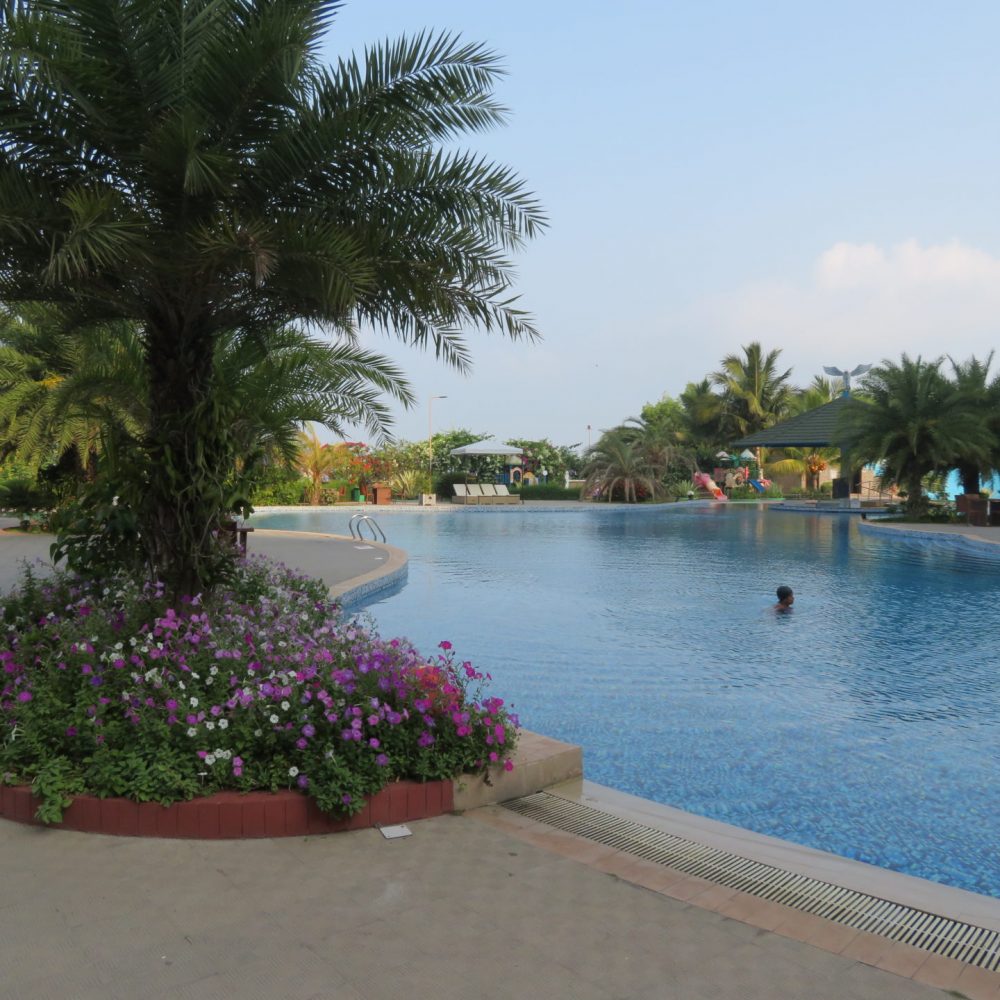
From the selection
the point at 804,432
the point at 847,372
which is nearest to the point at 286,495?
the point at 804,432

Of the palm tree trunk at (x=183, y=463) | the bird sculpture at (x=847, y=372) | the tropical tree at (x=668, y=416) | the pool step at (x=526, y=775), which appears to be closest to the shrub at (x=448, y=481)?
the tropical tree at (x=668, y=416)

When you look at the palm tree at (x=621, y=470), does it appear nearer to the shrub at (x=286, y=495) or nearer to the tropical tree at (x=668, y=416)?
the tropical tree at (x=668, y=416)

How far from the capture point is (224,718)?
4.02 m

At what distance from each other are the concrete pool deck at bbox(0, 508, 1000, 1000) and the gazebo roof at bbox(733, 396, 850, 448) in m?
31.4

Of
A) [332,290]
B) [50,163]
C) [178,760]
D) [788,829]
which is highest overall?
[50,163]

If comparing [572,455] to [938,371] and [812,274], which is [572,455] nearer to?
[812,274]

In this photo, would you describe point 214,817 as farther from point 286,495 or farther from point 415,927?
point 286,495

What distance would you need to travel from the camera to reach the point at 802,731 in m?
6.69

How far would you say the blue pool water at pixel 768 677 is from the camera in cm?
531

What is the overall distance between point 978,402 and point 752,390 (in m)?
24.5

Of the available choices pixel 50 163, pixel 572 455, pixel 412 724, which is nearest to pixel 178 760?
pixel 412 724

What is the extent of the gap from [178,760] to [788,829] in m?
3.28

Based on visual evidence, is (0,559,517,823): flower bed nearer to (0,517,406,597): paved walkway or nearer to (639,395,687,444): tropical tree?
(0,517,406,597): paved walkway

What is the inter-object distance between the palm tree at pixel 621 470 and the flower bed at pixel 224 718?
32412 millimetres
